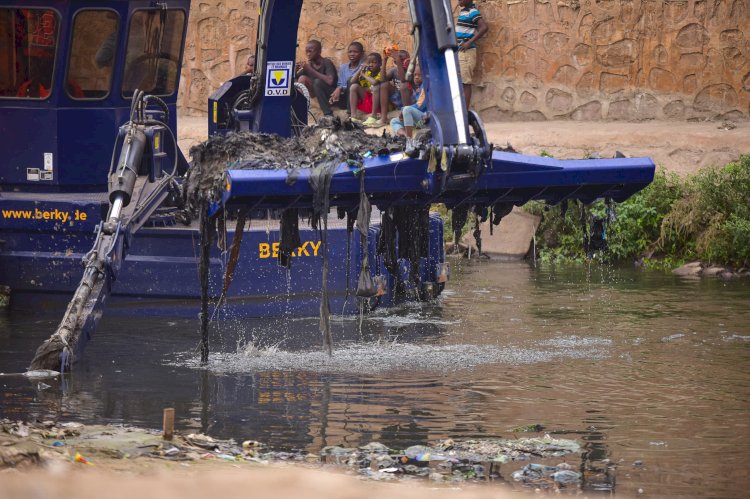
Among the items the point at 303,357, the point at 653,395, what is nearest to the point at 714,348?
the point at 653,395

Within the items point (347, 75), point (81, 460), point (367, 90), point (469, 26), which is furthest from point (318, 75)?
point (81, 460)

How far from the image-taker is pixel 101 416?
10.4 meters

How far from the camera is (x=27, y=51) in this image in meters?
15.1

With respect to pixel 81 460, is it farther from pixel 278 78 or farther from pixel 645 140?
pixel 645 140

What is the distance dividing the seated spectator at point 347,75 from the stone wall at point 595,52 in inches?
83.5

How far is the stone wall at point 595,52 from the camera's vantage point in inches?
874

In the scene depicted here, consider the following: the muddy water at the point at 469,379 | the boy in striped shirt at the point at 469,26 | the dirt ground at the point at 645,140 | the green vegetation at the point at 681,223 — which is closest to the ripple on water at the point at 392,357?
the muddy water at the point at 469,379

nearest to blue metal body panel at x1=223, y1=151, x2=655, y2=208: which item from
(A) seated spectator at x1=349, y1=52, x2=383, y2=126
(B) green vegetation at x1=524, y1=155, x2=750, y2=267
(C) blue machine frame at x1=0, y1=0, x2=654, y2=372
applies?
(C) blue machine frame at x1=0, y1=0, x2=654, y2=372

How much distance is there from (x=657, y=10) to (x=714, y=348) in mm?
11007

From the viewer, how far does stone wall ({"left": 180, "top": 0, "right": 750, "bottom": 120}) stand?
22.2 metres

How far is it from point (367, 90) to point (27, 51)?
28.7ft

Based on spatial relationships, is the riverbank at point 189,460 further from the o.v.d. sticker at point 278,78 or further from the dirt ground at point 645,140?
the dirt ground at point 645,140

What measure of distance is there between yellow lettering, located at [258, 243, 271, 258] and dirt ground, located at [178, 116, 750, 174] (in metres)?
7.61

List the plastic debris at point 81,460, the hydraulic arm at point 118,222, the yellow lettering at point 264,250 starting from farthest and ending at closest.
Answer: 1. the yellow lettering at point 264,250
2. the hydraulic arm at point 118,222
3. the plastic debris at point 81,460
